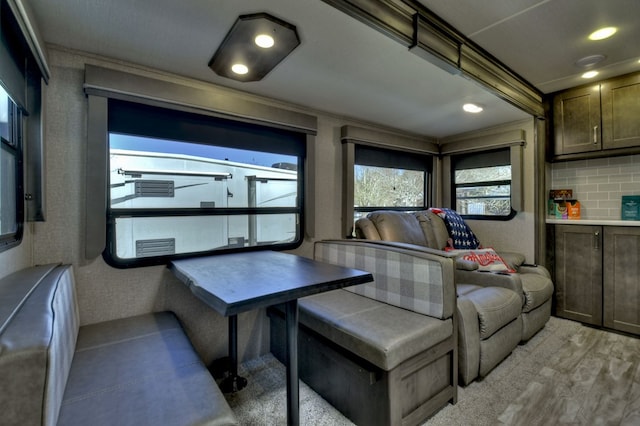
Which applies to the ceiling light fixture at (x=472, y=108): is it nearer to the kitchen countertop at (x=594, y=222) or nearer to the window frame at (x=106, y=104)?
the kitchen countertop at (x=594, y=222)

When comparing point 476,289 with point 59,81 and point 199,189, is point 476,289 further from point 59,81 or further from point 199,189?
point 59,81

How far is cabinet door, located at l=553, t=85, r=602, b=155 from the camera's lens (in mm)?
2635

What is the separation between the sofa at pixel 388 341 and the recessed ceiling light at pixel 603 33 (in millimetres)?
1651

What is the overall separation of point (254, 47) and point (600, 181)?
3.47 meters

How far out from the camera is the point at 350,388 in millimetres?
1554

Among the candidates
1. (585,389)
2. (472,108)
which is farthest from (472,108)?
(585,389)

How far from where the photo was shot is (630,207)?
2.62m

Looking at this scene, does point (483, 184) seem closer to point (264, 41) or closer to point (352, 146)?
point (352, 146)

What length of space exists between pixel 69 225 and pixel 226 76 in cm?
136

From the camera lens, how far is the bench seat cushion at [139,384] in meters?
0.91

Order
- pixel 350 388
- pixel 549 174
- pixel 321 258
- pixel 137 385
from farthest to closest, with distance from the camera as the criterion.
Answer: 1. pixel 549 174
2. pixel 321 258
3. pixel 350 388
4. pixel 137 385

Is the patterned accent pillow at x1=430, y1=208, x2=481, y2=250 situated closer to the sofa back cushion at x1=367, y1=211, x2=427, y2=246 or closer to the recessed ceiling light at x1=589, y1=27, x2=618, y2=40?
the sofa back cushion at x1=367, y1=211, x2=427, y2=246

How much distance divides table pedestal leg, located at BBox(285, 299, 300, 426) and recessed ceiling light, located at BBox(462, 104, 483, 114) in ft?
7.95

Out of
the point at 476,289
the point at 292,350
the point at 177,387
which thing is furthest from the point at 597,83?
the point at 177,387
